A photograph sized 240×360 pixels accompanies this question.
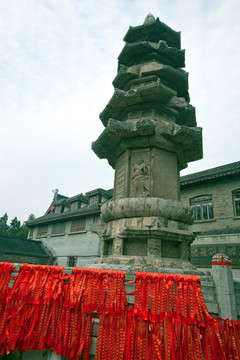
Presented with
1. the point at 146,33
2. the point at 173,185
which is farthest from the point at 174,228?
the point at 146,33

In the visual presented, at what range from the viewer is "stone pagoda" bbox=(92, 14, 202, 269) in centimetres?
590

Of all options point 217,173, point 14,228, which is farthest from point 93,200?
point 14,228

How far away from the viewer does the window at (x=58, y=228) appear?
23.4 m

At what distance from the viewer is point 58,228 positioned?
943 inches

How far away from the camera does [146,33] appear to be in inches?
362

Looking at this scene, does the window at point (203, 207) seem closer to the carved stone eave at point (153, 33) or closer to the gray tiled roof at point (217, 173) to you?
the gray tiled roof at point (217, 173)

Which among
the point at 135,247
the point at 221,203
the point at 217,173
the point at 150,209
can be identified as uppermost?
the point at 217,173

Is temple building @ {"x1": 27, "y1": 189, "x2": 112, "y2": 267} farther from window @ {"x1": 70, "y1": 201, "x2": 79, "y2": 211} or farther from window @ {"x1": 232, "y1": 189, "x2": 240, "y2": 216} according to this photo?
window @ {"x1": 232, "y1": 189, "x2": 240, "y2": 216}

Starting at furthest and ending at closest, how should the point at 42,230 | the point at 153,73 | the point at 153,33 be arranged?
the point at 42,230 → the point at 153,33 → the point at 153,73

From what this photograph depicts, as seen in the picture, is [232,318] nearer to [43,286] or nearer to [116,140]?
[43,286]

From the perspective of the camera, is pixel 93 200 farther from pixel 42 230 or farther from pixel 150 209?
pixel 150 209

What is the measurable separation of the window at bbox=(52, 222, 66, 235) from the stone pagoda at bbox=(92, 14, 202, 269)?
16505 mm

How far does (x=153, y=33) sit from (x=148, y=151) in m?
5.76

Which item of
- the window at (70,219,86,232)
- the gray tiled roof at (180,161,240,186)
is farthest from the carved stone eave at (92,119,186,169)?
the window at (70,219,86,232)
